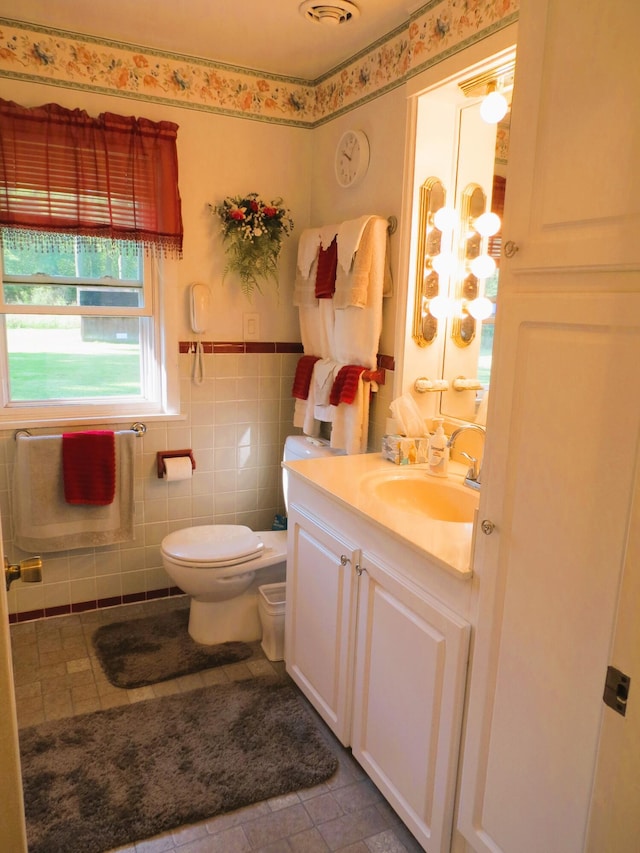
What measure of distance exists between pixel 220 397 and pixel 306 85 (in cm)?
153

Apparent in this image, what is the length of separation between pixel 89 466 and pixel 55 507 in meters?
0.23

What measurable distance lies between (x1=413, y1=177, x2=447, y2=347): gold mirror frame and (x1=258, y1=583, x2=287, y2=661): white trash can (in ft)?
3.82

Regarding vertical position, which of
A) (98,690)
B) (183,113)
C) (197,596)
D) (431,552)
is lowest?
(98,690)

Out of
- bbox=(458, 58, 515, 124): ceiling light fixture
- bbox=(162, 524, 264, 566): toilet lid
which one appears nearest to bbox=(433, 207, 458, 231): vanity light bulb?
bbox=(458, 58, 515, 124): ceiling light fixture

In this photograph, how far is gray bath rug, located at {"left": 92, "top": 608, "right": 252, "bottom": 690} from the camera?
2432mm

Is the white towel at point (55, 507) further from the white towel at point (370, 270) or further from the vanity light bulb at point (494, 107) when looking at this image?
the vanity light bulb at point (494, 107)

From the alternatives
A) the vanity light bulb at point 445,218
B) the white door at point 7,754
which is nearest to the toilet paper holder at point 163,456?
the vanity light bulb at point 445,218

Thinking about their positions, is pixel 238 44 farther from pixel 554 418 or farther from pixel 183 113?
pixel 554 418

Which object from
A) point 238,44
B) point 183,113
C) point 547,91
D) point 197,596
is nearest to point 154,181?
point 183,113

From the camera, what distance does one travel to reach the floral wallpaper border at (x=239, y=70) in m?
2.11

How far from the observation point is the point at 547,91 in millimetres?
1105

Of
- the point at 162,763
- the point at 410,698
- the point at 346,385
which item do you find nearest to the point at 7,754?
the point at 410,698

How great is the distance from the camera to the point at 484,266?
2.19 metres

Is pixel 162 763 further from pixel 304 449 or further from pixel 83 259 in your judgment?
pixel 83 259
